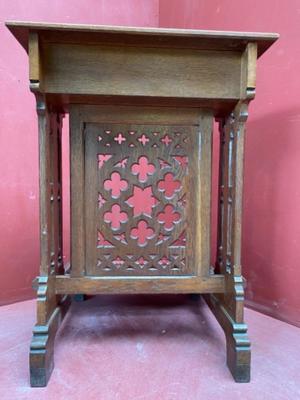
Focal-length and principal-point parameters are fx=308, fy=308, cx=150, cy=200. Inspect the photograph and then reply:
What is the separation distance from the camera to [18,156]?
138 cm

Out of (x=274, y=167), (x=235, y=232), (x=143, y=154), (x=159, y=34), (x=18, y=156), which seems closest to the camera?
(x=159, y=34)

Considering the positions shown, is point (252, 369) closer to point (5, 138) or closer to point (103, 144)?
point (103, 144)

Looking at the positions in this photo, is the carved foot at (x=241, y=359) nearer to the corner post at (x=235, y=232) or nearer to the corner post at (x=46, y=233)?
the corner post at (x=235, y=232)

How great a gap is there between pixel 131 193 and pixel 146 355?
1.73 feet

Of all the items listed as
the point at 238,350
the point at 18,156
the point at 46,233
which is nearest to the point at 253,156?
the point at 238,350

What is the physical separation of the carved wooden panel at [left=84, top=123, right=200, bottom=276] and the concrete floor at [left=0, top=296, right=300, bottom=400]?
25cm

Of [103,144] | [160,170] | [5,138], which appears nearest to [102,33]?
[103,144]

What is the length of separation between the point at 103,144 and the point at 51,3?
875 mm

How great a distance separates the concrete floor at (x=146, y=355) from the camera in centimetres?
82

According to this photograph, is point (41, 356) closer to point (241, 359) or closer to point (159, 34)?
point (241, 359)

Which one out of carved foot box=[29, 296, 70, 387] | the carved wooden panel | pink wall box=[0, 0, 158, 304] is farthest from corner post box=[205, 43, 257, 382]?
pink wall box=[0, 0, 158, 304]

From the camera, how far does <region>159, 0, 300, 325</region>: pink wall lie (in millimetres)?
1202

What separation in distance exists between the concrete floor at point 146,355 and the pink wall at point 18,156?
0.59 feet

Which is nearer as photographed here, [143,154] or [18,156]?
[143,154]
